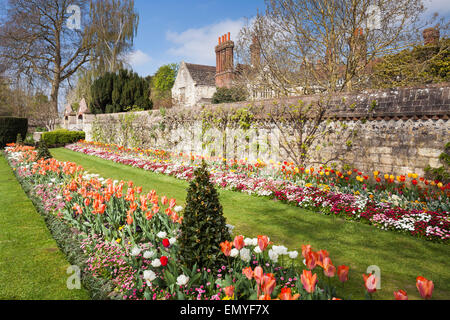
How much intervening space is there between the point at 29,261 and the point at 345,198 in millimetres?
5520

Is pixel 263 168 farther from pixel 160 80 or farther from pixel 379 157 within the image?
pixel 160 80

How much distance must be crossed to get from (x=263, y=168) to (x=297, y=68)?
5496 mm

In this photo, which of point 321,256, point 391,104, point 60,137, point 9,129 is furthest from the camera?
point 60,137

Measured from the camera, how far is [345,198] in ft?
19.7

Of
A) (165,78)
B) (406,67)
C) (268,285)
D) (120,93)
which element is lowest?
(268,285)

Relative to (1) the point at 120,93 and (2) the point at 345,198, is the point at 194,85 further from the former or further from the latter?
(2) the point at 345,198

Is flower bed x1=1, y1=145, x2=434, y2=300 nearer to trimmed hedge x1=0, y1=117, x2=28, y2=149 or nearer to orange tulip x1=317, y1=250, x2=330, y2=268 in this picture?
orange tulip x1=317, y1=250, x2=330, y2=268

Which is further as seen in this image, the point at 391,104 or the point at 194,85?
the point at 194,85

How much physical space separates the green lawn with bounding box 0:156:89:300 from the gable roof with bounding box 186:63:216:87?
1041 inches

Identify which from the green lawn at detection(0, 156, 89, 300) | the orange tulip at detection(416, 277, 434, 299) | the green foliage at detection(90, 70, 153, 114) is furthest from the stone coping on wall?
the green foliage at detection(90, 70, 153, 114)

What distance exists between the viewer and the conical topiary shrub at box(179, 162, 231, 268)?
2.90 metres

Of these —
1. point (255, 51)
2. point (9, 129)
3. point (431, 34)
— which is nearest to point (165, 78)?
point (9, 129)
